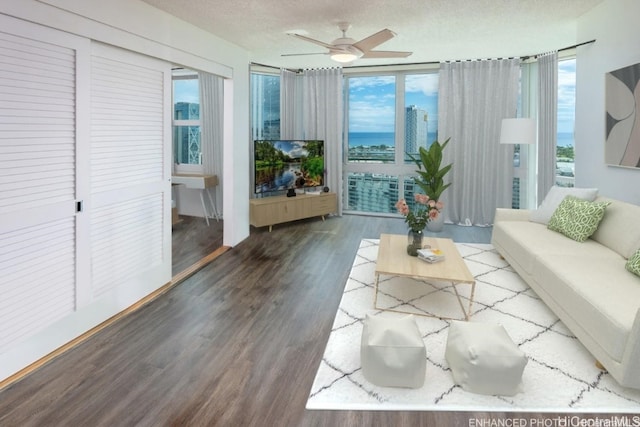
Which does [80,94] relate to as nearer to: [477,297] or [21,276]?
[21,276]

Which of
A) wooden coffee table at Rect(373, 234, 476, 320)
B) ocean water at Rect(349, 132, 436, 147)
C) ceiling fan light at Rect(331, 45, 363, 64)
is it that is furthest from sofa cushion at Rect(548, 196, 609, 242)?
ocean water at Rect(349, 132, 436, 147)

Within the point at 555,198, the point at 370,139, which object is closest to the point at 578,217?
the point at 555,198

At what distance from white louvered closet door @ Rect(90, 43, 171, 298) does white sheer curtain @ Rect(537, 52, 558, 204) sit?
5.03 m

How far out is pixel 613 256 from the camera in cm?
322

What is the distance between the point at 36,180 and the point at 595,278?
12.3 ft

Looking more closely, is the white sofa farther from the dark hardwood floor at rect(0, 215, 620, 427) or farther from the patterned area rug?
the dark hardwood floor at rect(0, 215, 620, 427)

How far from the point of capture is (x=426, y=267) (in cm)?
324

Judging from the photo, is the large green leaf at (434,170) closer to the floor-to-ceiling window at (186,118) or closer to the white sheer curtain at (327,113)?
the white sheer curtain at (327,113)

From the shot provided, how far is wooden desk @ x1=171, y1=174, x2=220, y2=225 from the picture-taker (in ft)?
20.6

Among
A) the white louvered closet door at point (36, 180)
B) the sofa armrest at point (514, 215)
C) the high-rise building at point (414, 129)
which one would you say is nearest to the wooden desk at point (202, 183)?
the high-rise building at point (414, 129)

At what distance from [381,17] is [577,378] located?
3491 millimetres

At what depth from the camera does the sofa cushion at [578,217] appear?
3602 mm

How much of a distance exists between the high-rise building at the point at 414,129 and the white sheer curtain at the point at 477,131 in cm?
37

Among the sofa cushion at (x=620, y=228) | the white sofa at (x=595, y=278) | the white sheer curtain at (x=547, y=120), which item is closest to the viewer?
the white sofa at (x=595, y=278)
